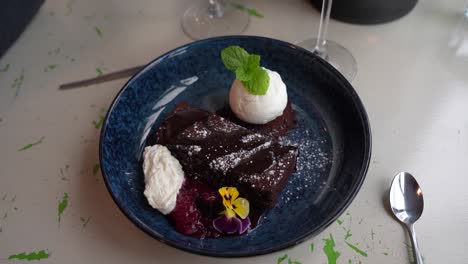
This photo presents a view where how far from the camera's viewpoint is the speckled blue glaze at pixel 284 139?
2.38ft

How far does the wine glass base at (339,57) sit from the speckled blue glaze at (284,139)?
0.38ft

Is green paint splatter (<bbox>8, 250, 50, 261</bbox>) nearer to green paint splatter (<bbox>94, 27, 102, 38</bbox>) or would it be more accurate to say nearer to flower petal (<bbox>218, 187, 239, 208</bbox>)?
flower petal (<bbox>218, 187, 239, 208</bbox>)

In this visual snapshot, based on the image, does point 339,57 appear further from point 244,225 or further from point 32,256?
point 32,256

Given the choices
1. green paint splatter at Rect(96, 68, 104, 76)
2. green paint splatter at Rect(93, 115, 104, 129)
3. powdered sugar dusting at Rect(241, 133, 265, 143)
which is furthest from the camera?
green paint splatter at Rect(96, 68, 104, 76)

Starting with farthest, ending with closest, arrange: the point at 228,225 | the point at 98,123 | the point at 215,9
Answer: the point at 215,9 < the point at 98,123 < the point at 228,225

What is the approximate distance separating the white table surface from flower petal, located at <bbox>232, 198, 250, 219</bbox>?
0.26ft

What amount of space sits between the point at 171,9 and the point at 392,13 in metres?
0.58

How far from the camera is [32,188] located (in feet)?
2.88

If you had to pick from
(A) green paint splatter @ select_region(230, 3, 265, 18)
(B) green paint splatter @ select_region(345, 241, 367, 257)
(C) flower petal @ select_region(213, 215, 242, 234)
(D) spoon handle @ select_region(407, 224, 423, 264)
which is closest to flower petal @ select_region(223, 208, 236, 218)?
(C) flower petal @ select_region(213, 215, 242, 234)

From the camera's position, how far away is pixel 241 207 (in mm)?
764

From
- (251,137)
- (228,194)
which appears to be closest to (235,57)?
(251,137)

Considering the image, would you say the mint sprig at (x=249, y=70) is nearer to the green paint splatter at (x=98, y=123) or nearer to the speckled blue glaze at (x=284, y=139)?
the speckled blue glaze at (x=284, y=139)

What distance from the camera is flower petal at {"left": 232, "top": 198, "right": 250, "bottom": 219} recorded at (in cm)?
76

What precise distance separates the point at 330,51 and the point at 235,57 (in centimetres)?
31
